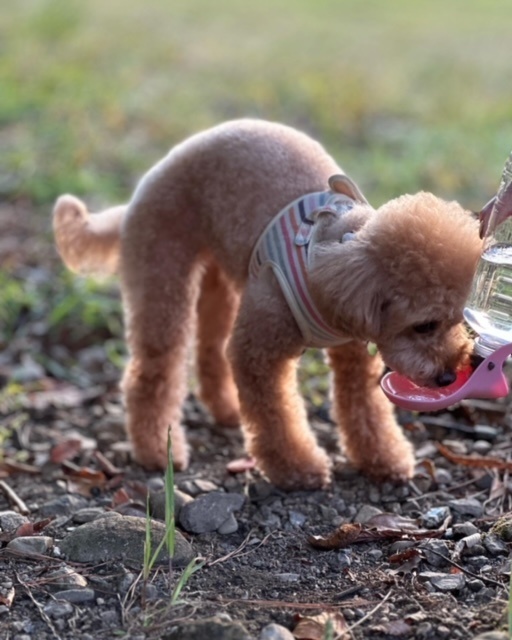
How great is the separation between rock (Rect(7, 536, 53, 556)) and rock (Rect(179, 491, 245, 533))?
456 millimetres

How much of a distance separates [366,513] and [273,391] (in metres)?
0.56

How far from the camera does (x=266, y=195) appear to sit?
3.53 m

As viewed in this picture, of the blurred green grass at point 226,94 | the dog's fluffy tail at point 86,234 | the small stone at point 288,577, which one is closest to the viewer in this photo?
the small stone at point 288,577

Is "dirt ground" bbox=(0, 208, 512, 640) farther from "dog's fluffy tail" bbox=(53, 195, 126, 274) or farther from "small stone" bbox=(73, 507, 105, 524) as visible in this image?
"dog's fluffy tail" bbox=(53, 195, 126, 274)

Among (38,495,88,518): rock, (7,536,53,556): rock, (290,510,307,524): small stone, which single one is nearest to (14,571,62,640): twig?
(7,536,53,556): rock

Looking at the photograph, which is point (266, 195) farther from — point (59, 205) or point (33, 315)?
point (33, 315)

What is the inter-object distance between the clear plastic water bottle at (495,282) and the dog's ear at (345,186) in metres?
0.52

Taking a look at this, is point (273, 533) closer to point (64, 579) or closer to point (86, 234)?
point (64, 579)

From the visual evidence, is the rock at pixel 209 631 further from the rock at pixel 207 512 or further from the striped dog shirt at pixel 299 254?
the striped dog shirt at pixel 299 254

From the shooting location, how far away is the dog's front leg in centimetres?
337

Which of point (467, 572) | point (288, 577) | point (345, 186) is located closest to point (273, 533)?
point (288, 577)

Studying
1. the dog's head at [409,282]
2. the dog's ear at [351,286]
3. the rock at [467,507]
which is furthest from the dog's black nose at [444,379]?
the rock at [467,507]

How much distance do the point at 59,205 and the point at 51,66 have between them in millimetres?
6163

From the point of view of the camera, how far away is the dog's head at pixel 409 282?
288cm
